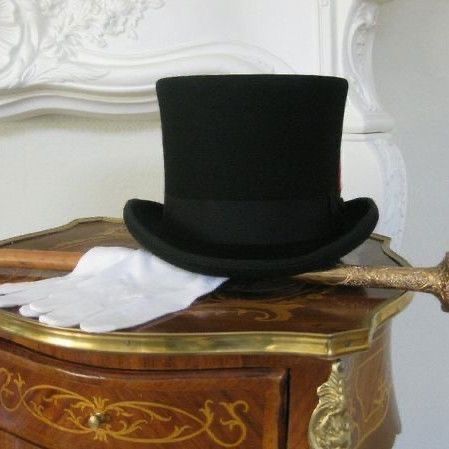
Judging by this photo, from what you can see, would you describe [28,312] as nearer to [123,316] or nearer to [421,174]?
[123,316]

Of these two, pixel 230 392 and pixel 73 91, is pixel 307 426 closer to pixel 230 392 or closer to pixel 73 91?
pixel 230 392

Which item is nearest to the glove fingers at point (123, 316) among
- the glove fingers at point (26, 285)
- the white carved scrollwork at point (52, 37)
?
the glove fingers at point (26, 285)

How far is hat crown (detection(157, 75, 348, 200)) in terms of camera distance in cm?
69

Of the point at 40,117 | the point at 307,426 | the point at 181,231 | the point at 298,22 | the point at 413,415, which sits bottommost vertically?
the point at 413,415

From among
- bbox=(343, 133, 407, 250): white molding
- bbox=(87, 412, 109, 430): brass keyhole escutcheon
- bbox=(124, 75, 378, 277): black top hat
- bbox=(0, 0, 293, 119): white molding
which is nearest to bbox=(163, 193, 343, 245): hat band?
bbox=(124, 75, 378, 277): black top hat

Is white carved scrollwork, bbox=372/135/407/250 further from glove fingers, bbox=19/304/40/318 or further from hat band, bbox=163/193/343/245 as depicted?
glove fingers, bbox=19/304/40/318

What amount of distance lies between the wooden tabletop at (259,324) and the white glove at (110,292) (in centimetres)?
1

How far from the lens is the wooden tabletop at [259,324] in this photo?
0.55 metres

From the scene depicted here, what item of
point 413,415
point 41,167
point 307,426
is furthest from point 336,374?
point 41,167

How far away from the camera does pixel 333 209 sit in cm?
76

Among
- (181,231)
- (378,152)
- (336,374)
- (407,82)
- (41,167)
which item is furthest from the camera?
(41,167)

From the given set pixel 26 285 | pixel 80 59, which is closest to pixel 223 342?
pixel 26 285

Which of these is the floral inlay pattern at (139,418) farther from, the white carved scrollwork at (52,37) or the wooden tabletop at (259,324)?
the white carved scrollwork at (52,37)

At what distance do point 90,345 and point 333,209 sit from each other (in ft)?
1.09
